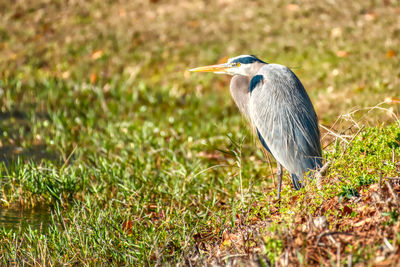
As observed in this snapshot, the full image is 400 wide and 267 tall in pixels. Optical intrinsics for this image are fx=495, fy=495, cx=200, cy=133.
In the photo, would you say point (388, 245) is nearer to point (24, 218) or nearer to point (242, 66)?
point (242, 66)

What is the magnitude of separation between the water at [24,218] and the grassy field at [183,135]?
5 cm

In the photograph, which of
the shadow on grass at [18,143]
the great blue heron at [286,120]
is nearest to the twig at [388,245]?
the great blue heron at [286,120]

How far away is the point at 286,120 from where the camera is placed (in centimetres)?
384

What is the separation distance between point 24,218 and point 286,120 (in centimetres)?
222

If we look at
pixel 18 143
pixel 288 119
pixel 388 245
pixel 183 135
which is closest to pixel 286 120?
pixel 288 119

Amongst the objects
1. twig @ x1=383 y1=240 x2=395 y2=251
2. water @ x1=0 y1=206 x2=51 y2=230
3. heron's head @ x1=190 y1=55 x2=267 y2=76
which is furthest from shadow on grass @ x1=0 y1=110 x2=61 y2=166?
twig @ x1=383 y1=240 x2=395 y2=251

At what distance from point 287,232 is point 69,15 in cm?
819

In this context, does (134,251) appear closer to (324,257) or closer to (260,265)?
(260,265)

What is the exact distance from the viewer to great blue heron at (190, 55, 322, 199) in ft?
12.5

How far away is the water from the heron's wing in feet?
6.28

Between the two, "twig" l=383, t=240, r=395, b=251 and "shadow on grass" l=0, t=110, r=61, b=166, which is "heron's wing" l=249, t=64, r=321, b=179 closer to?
"twig" l=383, t=240, r=395, b=251

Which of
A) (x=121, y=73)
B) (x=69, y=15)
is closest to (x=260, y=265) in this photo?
(x=121, y=73)

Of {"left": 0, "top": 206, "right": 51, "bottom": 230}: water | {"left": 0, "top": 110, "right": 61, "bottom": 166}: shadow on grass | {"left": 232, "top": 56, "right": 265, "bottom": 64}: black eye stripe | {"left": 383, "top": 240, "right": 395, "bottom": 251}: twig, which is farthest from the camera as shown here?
{"left": 0, "top": 110, "right": 61, "bottom": 166}: shadow on grass

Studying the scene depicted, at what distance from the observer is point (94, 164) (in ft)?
16.3
